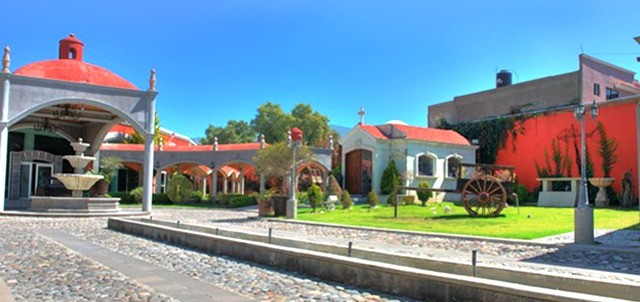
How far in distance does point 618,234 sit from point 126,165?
30.4 metres

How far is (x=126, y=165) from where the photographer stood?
116 feet

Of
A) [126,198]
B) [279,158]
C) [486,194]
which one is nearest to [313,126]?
[126,198]

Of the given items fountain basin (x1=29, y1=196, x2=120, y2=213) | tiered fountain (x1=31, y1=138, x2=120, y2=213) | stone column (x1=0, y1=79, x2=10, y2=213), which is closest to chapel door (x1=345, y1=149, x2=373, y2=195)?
tiered fountain (x1=31, y1=138, x2=120, y2=213)

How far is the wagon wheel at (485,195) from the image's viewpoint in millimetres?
18031

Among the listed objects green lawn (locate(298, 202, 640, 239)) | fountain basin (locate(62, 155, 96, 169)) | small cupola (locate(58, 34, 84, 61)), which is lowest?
green lawn (locate(298, 202, 640, 239))

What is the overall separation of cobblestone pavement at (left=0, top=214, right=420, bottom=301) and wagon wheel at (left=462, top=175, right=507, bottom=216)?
11264mm

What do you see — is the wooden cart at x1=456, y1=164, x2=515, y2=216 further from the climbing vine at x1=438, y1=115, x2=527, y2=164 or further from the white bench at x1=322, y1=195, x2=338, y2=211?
the climbing vine at x1=438, y1=115, x2=527, y2=164

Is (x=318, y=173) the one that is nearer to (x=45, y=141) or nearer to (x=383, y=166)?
(x=383, y=166)

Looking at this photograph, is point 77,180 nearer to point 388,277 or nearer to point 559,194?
point 388,277

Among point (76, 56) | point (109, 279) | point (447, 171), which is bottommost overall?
point (109, 279)

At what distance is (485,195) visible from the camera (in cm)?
1803

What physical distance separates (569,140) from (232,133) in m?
39.8

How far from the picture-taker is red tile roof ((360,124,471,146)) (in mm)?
29250

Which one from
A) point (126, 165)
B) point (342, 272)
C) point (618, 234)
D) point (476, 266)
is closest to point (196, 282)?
point (342, 272)
